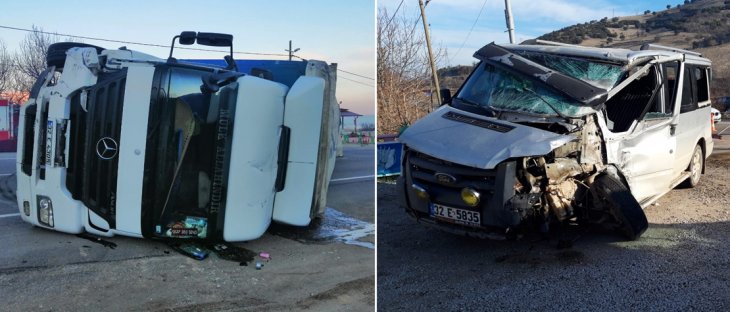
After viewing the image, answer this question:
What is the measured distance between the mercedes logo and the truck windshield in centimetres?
14

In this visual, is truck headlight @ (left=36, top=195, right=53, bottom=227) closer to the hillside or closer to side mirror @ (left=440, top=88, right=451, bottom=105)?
side mirror @ (left=440, top=88, right=451, bottom=105)

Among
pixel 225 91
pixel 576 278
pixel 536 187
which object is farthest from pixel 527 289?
pixel 225 91

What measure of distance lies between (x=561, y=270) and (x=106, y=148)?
238 centimetres

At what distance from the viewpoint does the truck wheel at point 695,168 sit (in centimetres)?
525

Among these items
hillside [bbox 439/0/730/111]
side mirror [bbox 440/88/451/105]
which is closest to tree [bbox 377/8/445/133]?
side mirror [bbox 440/88/451/105]

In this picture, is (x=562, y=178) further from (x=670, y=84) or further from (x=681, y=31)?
(x=681, y=31)

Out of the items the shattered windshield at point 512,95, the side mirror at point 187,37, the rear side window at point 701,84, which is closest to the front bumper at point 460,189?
the shattered windshield at point 512,95

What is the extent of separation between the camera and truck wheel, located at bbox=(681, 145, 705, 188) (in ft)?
17.2

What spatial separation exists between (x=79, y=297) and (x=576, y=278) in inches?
92.6

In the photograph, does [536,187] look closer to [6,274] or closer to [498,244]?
[498,244]

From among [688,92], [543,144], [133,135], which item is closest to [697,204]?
[688,92]

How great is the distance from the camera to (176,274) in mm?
2424

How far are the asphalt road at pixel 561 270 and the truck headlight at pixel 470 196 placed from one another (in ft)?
1.29

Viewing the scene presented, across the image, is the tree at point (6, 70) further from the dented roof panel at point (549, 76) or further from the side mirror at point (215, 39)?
the dented roof panel at point (549, 76)
